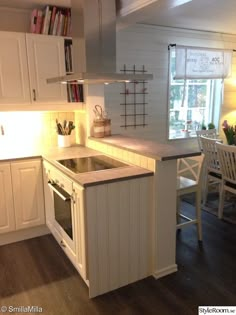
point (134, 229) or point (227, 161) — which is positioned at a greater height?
point (227, 161)

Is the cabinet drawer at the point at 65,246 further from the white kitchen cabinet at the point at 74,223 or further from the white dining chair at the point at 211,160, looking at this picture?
the white dining chair at the point at 211,160

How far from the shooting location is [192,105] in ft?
15.6

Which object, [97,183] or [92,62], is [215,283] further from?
[92,62]

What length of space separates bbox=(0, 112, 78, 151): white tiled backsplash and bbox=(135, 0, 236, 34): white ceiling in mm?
1460

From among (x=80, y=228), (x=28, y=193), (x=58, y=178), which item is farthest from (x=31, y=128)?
(x=80, y=228)

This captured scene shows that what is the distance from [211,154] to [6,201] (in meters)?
2.34

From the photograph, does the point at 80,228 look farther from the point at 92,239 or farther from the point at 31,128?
the point at 31,128

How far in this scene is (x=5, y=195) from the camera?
2727 millimetres

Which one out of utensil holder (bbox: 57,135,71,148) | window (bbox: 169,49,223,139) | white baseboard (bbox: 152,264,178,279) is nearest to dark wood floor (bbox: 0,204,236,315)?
white baseboard (bbox: 152,264,178,279)

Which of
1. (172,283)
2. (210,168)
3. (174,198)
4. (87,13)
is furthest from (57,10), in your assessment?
(172,283)

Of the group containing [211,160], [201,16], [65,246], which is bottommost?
[65,246]

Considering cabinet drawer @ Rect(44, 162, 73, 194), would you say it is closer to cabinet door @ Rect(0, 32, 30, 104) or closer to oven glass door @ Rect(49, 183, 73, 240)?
oven glass door @ Rect(49, 183, 73, 240)

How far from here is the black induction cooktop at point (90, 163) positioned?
7.52 ft

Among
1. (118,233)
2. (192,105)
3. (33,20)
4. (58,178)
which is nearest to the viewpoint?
(118,233)
